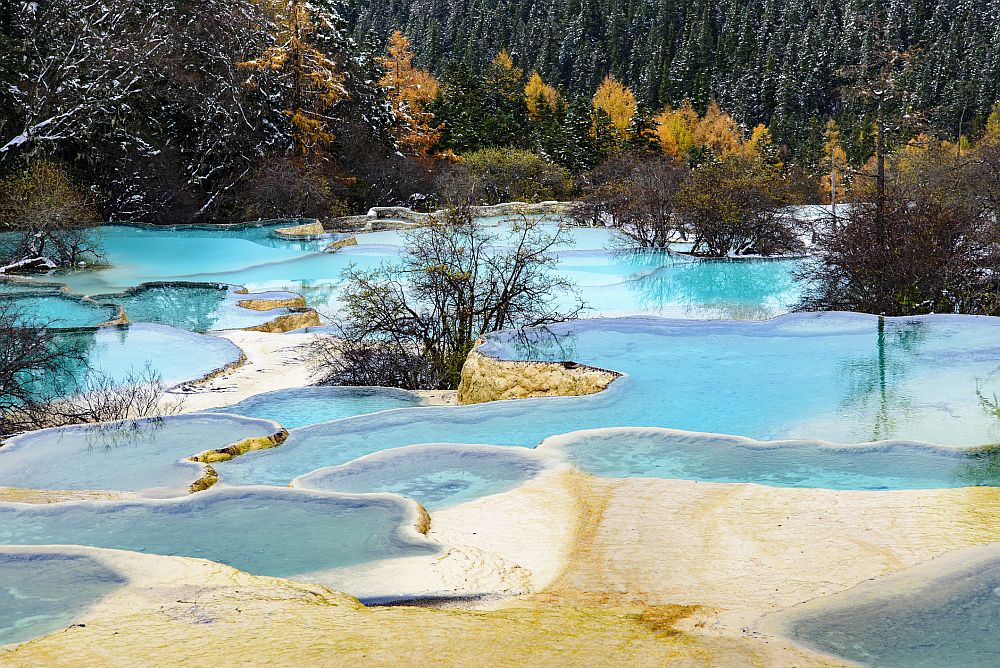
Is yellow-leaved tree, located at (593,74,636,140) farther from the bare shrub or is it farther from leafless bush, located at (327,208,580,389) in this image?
leafless bush, located at (327,208,580,389)

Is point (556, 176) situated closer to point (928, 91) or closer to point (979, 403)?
point (979, 403)

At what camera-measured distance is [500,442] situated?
7.41 metres

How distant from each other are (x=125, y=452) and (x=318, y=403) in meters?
2.55

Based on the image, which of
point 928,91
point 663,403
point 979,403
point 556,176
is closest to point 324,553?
point 663,403

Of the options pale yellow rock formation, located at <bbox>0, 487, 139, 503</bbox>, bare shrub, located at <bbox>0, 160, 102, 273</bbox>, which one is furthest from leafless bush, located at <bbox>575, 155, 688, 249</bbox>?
pale yellow rock formation, located at <bbox>0, 487, 139, 503</bbox>

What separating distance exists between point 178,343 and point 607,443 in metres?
8.43

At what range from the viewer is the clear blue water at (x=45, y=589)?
A: 3.95 meters

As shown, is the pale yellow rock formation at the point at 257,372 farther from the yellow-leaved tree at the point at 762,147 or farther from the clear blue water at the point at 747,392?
the yellow-leaved tree at the point at 762,147

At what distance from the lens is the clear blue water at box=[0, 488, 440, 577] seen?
4.86 m

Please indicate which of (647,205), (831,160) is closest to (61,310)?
(647,205)

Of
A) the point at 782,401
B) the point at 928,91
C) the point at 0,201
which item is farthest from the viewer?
the point at 928,91

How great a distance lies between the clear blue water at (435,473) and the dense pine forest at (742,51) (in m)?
49.6

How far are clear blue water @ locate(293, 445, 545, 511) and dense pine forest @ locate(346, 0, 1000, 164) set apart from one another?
49.6 meters

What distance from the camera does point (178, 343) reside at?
1337 cm
